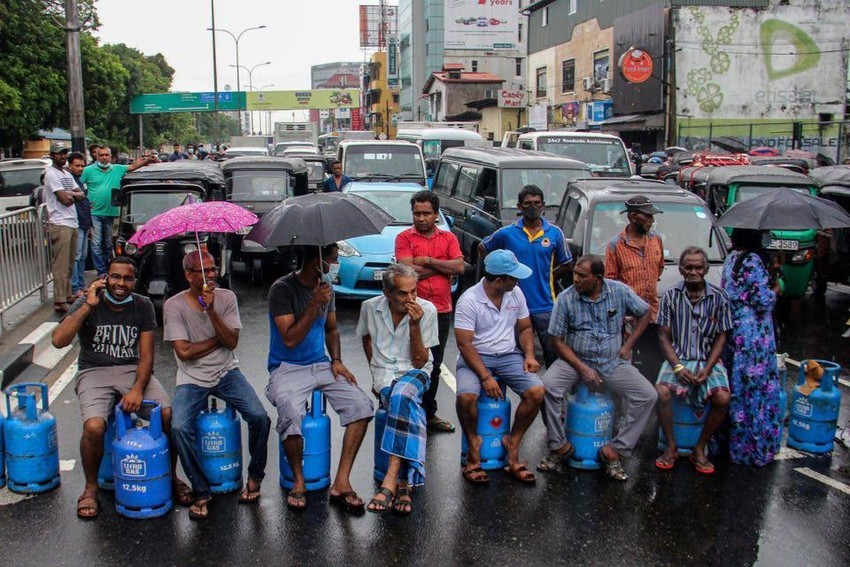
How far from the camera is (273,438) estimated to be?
6496 mm

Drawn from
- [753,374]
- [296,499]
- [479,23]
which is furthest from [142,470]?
[479,23]

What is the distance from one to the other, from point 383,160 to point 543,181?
5305mm

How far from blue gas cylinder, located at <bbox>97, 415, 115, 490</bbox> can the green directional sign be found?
54.9 metres

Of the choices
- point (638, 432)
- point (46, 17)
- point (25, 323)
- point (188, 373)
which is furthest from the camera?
point (46, 17)

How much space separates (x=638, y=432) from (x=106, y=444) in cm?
355

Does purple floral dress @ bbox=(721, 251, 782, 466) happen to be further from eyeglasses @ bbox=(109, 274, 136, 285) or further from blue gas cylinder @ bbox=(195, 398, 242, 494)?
eyeglasses @ bbox=(109, 274, 136, 285)

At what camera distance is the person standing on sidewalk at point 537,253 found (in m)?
6.83

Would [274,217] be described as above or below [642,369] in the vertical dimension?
above

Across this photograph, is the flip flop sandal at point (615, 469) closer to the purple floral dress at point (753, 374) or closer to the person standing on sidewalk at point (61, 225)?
the purple floral dress at point (753, 374)

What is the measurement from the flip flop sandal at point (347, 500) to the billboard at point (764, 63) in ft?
98.8

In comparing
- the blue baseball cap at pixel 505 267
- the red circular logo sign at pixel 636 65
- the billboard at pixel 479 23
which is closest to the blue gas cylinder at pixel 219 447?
the blue baseball cap at pixel 505 267

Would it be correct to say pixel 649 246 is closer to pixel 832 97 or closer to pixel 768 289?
pixel 768 289

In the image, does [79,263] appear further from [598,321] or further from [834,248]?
[834,248]

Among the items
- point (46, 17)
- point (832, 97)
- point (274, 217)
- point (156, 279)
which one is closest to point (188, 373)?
point (274, 217)
